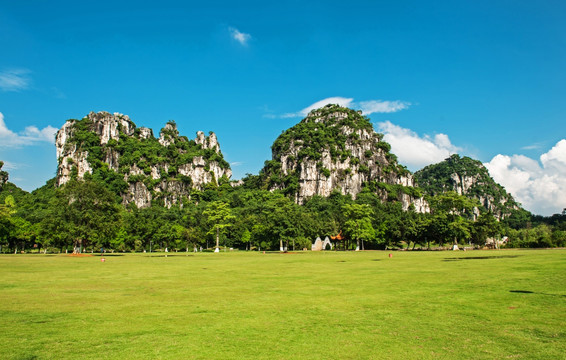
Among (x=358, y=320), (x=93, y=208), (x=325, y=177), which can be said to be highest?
(x=325, y=177)

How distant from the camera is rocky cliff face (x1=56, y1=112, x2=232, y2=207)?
167250 millimetres

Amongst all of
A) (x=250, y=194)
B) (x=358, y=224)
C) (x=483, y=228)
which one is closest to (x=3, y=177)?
(x=250, y=194)

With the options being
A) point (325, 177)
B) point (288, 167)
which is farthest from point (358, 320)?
point (288, 167)

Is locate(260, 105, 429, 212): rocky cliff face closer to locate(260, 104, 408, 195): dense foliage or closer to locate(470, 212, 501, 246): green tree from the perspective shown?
locate(260, 104, 408, 195): dense foliage

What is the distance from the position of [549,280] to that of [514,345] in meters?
11.8

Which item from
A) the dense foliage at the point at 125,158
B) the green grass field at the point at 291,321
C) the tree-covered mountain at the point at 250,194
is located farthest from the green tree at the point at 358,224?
the dense foliage at the point at 125,158

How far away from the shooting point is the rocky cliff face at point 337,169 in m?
177

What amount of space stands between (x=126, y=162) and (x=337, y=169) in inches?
4036

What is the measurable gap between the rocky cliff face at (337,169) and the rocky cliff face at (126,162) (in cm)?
4061

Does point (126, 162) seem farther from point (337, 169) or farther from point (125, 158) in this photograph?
point (337, 169)

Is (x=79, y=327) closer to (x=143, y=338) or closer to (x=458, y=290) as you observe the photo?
(x=143, y=338)

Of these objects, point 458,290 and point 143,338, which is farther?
point 458,290

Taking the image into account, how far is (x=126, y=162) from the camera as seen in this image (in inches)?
6816

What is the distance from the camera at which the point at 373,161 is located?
19250cm
